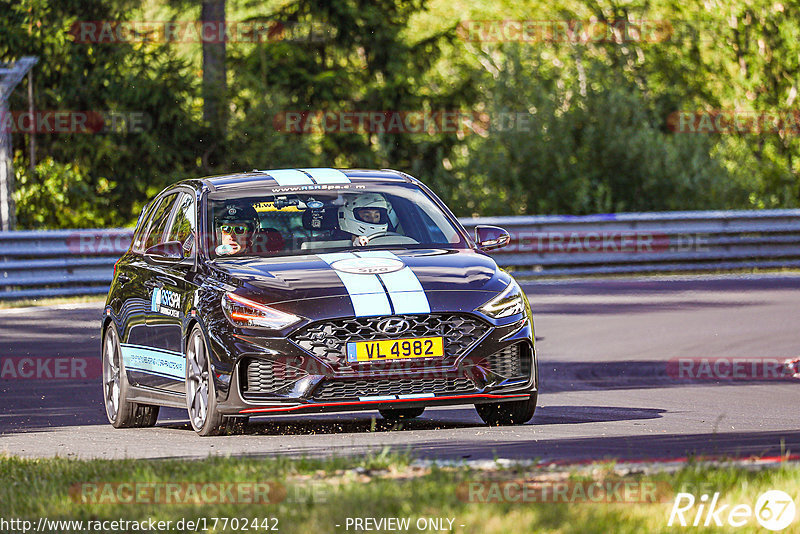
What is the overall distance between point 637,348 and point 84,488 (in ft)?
31.3

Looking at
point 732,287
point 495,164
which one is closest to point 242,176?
point 732,287

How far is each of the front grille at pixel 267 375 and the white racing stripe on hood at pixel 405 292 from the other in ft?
2.27

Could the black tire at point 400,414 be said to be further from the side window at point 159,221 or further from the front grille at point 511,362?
the side window at point 159,221

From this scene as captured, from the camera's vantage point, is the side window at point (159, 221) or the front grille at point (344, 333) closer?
the front grille at point (344, 333)

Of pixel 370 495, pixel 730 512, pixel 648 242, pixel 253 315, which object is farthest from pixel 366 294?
pixel 648 242

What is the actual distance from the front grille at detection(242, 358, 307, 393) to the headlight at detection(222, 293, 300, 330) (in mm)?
219

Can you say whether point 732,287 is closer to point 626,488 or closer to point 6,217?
point 6,217

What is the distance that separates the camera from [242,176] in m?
11.3

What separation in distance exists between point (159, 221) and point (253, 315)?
2663 millimetres

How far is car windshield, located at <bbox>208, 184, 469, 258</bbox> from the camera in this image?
415 inches

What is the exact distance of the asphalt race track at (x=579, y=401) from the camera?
895 centimetres

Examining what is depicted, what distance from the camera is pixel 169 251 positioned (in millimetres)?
10617

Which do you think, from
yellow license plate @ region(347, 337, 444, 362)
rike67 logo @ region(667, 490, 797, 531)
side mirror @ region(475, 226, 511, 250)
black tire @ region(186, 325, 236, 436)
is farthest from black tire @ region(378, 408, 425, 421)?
rike67 logo @ region(667, 490, 797, 531)

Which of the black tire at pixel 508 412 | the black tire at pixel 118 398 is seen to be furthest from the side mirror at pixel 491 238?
the black tire at pixel 118 398
